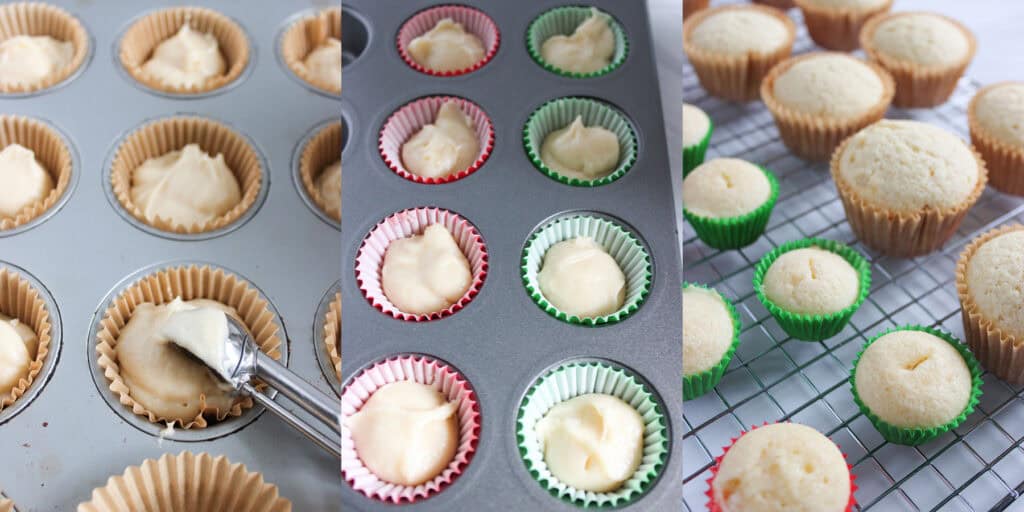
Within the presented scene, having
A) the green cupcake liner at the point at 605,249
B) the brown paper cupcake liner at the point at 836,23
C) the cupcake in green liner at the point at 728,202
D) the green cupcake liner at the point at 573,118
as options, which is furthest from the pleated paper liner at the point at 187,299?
the brown paper cupcake liner at the point at 836,23

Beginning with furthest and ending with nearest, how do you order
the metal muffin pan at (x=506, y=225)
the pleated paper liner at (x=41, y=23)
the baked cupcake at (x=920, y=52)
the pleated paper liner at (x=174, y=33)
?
the baked cupcake at (x=920, y=52), the pleated paper liner at (x=41, y=23), the pleated paper liner at (x=174, y=33), the metal muffin pan at (x=506, y=225)

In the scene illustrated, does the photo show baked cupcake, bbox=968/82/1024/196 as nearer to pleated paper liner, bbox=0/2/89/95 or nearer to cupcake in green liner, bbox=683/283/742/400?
cupcake in green liner, bbox=683/283/742/400

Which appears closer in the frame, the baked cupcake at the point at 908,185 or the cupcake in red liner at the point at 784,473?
A: the cupcake in red liner at the point at 784,473

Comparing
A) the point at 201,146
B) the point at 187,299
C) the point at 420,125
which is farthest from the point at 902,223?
the point at 201,146

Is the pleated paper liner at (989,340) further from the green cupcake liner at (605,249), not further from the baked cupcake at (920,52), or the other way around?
the green cupcake liner at (605,249)

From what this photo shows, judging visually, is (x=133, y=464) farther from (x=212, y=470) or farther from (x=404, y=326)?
(x=404, y=326)

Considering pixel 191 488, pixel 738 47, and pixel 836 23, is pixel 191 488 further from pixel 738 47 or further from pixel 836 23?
pixel 836 23

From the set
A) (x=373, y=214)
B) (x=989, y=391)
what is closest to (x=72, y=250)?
(x=373, y=214)
